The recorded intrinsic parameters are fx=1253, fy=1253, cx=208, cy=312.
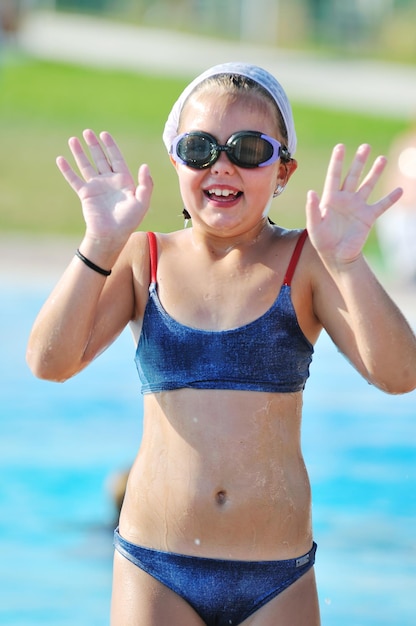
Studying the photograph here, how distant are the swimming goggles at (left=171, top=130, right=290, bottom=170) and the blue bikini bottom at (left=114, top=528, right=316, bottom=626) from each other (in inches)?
39.3

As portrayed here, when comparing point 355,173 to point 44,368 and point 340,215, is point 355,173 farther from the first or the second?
point 44,368

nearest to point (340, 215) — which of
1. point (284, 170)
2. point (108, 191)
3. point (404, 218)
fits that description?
point (284, 170)

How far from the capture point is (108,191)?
326 cm

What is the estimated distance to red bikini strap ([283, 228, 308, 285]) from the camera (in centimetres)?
324

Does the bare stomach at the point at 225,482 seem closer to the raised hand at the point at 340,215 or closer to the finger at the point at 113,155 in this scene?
the raised hand at the point at 340,215

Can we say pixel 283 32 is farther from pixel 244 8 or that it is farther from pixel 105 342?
pixel 105 342

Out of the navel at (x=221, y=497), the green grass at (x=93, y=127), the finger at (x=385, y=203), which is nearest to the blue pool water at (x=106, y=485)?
the navel at (x=221, y=497)

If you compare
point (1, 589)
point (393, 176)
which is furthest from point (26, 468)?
point (393, 176)

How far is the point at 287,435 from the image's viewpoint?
10.5 ft

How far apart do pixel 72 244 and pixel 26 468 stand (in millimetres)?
6640

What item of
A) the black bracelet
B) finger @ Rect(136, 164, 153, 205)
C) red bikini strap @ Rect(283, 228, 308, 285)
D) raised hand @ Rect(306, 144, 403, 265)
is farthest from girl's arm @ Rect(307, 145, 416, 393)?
the black bracelet

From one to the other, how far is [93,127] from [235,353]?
1960 centimetres

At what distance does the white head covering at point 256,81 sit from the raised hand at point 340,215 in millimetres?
298

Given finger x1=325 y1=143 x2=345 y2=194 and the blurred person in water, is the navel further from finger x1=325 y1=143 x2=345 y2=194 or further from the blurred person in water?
the blurred person in water
